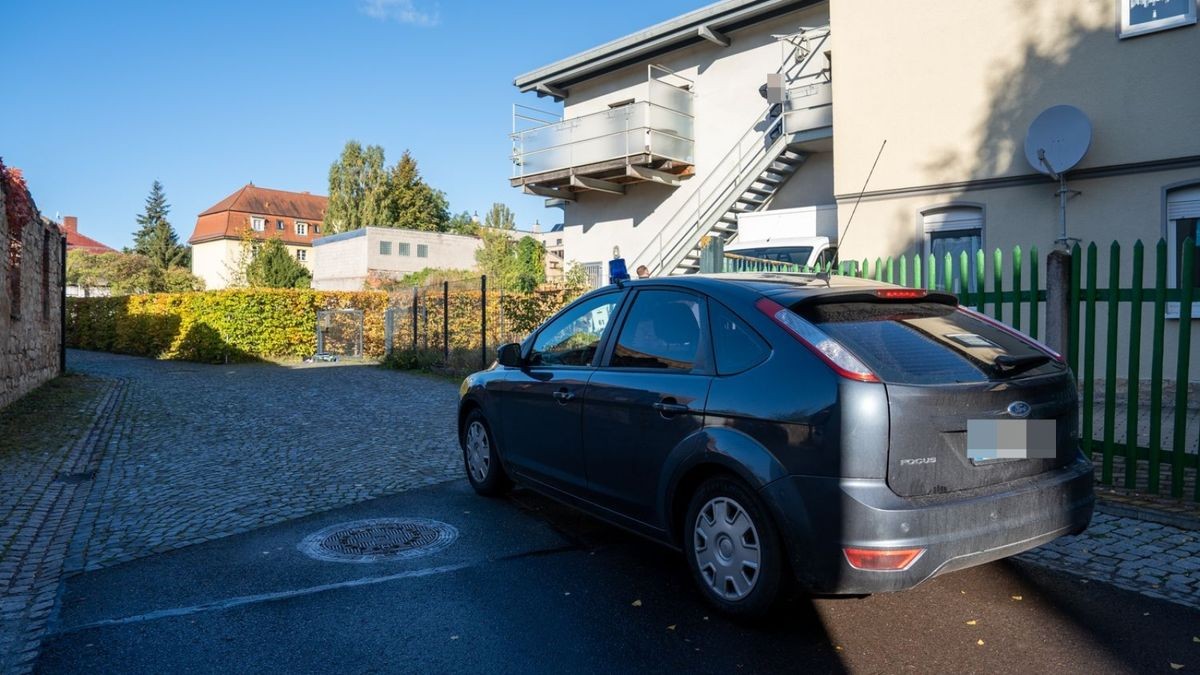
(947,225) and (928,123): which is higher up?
(928,123)

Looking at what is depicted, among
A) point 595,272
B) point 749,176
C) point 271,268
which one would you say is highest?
point 749,176

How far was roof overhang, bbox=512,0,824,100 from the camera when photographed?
19.9 metres

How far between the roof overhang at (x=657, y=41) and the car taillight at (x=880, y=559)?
1809 centimetres

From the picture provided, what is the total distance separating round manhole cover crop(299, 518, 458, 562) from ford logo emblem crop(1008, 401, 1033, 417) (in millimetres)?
3377

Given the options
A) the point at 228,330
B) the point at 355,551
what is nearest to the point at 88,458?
the point at 355,551

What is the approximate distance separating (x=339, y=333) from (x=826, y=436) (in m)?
22.3

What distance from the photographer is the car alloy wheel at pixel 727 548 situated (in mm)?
3734

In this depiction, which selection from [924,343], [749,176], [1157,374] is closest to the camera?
[924,343]

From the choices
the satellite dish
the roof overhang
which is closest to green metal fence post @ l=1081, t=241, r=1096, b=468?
the satellite dish

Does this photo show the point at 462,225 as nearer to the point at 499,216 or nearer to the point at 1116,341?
the point at 499,216

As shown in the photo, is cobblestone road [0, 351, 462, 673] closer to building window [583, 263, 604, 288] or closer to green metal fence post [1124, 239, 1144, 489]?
green metal fence post [1124, 239, 1144, 489]

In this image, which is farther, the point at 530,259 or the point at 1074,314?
the point at 530,259

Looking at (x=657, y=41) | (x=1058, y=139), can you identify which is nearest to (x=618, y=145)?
(x=657, y=41)

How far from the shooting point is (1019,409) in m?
3.68
